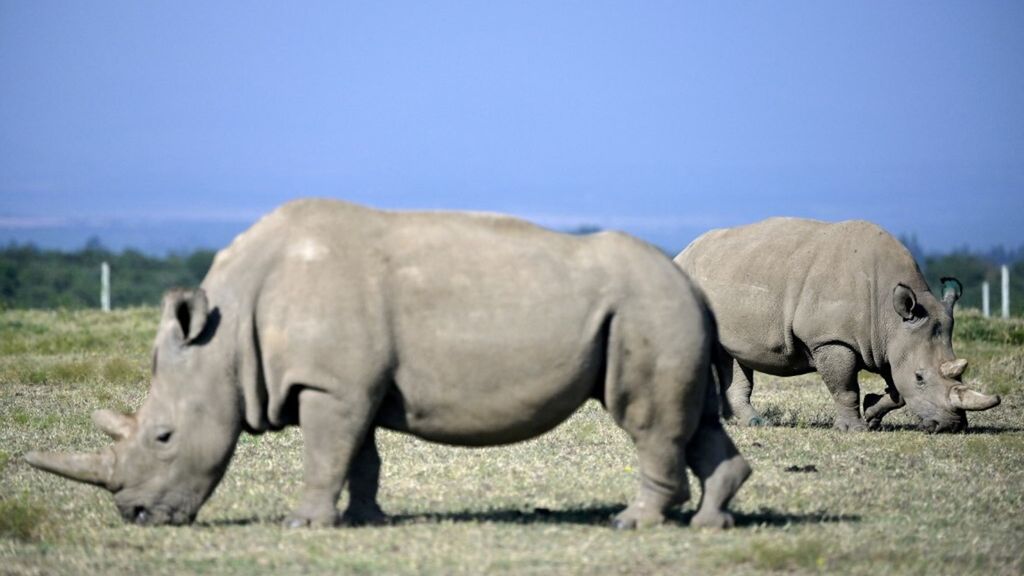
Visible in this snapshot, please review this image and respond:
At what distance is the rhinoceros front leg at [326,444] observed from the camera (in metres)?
8.78

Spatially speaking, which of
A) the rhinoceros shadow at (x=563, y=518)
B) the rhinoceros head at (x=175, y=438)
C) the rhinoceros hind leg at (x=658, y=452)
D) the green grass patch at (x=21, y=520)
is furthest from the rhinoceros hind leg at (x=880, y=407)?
the green grass patch at (x=21, y=520)

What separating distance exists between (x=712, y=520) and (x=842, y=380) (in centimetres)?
615

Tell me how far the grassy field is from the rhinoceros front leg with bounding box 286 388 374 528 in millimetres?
164

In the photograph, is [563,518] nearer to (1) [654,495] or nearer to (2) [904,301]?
(1) [654,495]

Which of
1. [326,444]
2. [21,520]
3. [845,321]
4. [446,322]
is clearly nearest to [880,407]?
[845,321]

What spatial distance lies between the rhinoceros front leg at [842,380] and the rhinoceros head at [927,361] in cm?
38

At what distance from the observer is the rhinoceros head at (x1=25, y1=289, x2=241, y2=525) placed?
903 cm

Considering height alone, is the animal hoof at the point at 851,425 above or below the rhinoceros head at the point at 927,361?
below

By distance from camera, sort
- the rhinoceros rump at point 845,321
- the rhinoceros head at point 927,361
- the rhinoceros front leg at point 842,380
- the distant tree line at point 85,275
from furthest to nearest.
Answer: the distant tree line at point 85,275, the rhinoceros front leg at point 842,380, the rhinoceros rump at point 845,321, the rhinoceros head at point 927,361

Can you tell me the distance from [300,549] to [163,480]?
1188mm

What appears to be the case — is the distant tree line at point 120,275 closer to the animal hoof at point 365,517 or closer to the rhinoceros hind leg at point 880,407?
the rhinoceros hind leg at point 880,407

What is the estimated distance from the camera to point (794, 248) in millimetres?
15609

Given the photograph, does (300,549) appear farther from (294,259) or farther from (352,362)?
(294,259)

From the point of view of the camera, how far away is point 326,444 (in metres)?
8.82
